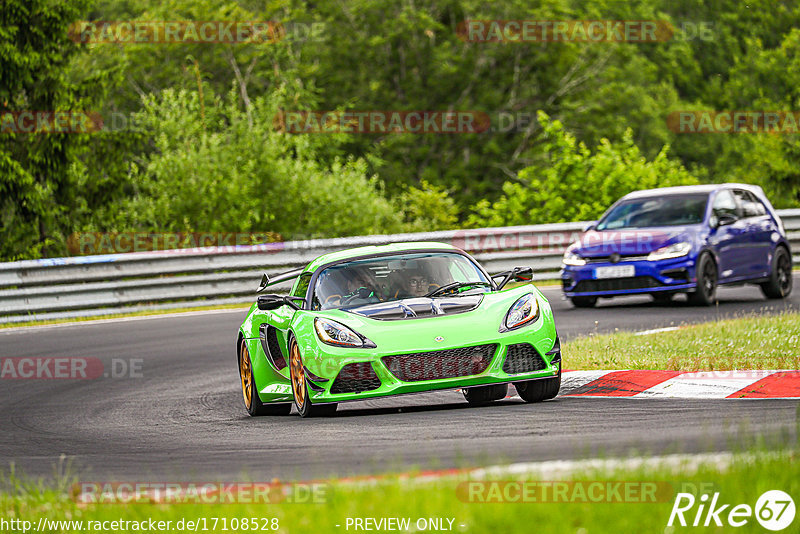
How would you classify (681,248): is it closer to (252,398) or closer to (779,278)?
(779,278)

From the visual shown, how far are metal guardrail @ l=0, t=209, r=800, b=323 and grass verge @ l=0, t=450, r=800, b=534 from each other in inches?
539

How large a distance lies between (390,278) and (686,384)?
7.75 feet

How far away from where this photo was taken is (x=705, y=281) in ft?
54.3

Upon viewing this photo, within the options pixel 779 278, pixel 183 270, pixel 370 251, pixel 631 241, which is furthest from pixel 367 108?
pixel 370 251

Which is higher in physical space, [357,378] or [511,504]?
[511,504]

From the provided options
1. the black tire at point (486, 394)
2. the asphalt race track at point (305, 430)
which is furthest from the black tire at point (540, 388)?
the black tire at point (486, 394)

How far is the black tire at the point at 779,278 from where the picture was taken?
17.6m

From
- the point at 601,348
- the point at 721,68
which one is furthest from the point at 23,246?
the point at 721,68

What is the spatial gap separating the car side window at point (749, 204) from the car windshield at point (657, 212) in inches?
26.8

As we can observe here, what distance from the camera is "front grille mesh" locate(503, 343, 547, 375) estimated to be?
8914 mm

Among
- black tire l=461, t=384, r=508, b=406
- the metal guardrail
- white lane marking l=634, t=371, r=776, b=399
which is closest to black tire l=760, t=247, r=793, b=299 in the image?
the metal guardrail

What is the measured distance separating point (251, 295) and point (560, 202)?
907 cm

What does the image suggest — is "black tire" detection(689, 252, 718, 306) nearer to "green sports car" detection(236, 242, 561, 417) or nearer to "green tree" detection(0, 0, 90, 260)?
"green sports car" detection(236, 242, 561, 417)

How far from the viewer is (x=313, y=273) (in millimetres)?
10117
